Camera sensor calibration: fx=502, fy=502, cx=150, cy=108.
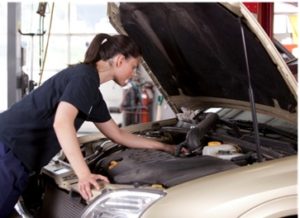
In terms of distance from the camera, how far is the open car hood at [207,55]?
7.67 feet

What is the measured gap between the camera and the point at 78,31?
10555 mm

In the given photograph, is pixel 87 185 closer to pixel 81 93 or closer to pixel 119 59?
pixel 81 93

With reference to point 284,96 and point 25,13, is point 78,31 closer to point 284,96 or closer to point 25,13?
point 25,13

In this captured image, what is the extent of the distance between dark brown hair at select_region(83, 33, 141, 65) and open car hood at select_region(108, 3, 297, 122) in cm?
39

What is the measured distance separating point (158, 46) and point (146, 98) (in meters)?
6.58

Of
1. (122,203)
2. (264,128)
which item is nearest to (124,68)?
(122,203)

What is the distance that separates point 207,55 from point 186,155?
2.26ft

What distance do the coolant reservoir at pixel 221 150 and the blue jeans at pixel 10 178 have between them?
0.92 m

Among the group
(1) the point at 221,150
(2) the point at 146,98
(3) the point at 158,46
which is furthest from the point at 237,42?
(2) the point at 146,98

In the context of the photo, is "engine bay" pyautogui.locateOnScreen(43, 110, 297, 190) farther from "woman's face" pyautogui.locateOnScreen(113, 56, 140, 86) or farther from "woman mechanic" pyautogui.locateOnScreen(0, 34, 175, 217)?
"woman's face" pyautogui.locateOnScreen(113, 56, 140, 86)

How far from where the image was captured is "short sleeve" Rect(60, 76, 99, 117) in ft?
7.48

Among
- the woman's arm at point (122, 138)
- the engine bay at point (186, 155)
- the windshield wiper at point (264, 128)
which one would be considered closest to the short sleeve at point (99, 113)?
the woman's arm at point (122, 138)

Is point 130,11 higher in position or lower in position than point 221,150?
higher

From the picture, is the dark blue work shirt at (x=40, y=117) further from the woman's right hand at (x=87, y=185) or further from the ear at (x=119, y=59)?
the woman's right hand at (x=87, y=185)
